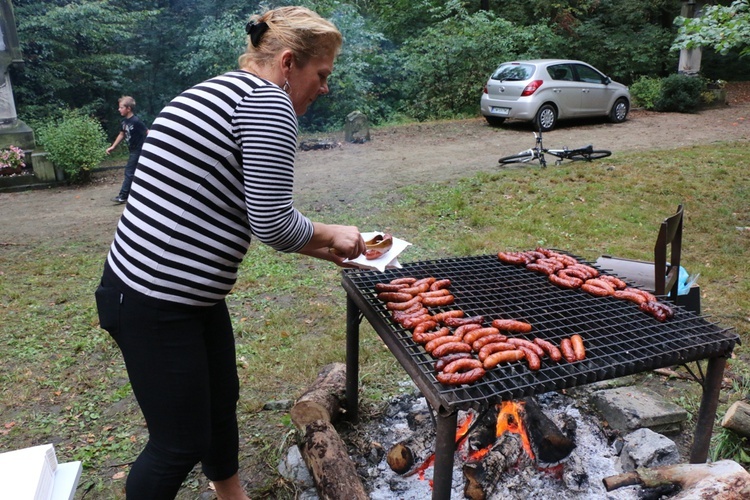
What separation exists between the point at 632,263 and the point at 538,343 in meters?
1.87

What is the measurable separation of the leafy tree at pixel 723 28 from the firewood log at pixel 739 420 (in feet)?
15.8

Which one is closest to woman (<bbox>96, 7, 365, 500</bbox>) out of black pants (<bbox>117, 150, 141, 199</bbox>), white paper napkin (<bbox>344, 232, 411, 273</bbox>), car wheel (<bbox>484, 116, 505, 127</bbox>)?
white paper napkin (<bbox>344, 232, 411, 273</bbox>)

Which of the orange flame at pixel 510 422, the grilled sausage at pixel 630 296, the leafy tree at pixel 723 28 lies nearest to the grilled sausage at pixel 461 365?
the orange flame at pixel 510 422

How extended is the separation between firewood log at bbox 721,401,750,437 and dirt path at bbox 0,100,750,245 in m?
6.19

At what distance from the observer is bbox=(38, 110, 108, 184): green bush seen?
10891 mm

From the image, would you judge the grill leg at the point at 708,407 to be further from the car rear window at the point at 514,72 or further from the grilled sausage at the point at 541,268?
the car rear window at the point at 514,72

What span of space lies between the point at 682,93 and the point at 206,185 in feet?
55.6

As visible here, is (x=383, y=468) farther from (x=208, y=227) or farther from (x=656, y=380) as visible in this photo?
(x=656, y=380)

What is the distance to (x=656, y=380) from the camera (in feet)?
13.0

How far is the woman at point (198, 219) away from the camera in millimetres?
1818

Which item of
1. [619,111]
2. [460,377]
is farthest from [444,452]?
[619,111]

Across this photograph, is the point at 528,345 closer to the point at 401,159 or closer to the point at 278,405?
the point at 278,405

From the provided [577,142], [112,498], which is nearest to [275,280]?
[112,498]

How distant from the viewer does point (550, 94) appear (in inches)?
543
